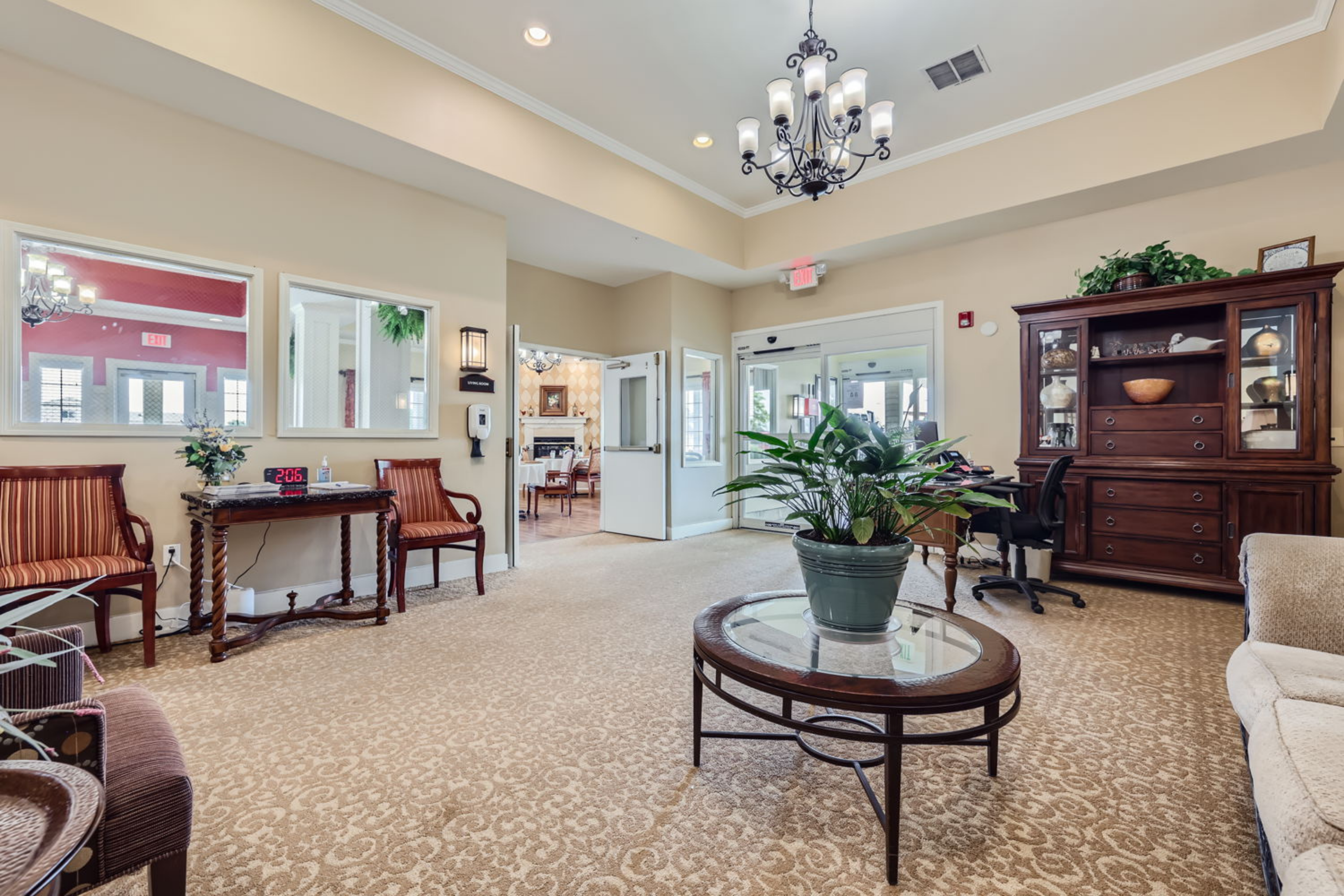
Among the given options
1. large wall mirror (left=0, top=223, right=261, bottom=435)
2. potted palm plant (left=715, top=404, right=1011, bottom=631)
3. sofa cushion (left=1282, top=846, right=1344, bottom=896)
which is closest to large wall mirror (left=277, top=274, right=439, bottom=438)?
large wall mirror (left=0, top=223, right=261, bottom=435)

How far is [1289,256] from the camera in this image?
3715 mm

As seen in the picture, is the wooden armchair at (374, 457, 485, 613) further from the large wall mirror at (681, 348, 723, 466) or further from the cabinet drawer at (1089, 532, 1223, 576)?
the cabinet drawer at (1089, 532, 1223, 576)

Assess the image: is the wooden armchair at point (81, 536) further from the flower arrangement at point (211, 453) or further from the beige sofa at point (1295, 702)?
the beige sofa at point (1295, 702)

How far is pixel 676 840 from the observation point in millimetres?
1572

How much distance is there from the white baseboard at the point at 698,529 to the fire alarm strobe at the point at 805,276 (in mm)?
2896

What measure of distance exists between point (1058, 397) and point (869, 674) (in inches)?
160

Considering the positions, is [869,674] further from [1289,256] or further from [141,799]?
[1289,256]

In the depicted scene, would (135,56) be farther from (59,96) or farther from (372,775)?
(372,775)

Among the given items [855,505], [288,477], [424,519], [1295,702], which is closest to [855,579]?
[855,505]

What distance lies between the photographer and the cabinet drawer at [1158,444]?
154 inches

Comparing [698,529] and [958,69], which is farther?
[698,529]

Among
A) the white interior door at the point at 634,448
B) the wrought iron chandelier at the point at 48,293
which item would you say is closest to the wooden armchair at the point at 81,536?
the wrought iron chandelier at the point at 48,293

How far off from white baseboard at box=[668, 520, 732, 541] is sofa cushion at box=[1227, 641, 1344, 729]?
4.93 metres

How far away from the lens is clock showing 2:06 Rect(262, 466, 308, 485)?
10.8 feet
